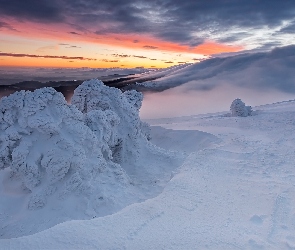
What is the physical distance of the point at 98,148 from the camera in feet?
22.4

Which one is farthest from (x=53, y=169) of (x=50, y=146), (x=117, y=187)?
(x=117, y=187)

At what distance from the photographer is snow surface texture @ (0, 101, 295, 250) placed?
4.20 m

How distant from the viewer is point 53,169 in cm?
589

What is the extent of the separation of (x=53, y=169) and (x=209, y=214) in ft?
10.4

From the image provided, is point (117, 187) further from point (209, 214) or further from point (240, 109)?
point (240, 109)

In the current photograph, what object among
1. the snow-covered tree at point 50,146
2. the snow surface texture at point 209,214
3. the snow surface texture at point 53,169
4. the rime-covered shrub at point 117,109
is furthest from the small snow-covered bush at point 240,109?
the snow-covered tree at point 50,146

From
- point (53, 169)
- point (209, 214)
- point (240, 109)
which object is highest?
point (240, 109)

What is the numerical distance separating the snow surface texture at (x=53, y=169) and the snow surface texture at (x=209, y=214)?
2.80 ft

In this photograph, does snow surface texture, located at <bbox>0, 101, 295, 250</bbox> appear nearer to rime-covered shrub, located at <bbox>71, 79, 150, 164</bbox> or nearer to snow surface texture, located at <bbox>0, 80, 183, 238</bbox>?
snow surface texture, located at <bbox>0, 80, 183, 238</bbox>

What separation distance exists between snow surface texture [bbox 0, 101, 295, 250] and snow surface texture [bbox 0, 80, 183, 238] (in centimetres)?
85

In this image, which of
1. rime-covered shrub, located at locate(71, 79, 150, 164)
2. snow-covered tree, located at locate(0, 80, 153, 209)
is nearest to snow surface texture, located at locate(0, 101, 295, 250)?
snow-covered tree, located at locate(0, 80, 153, 209)

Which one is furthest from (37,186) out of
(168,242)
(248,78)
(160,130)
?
(248,78)

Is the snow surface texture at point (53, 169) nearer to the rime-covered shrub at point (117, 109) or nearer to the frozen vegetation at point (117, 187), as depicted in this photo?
the frozen vegetation at point (117, 187)

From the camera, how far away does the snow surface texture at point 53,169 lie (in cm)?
561
